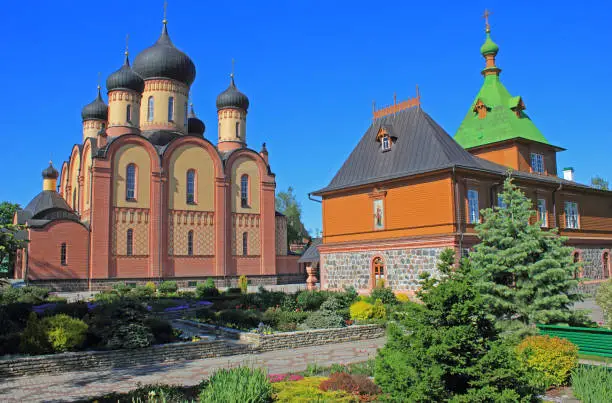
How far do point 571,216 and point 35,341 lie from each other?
25.3 meters

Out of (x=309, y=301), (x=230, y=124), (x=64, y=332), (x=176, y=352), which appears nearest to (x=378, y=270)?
(x=309, y=301)

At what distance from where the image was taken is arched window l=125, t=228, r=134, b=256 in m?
33.7

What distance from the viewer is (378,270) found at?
23.4 metres

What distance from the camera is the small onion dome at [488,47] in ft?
100

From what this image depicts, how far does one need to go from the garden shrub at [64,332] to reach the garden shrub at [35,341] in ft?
0.26

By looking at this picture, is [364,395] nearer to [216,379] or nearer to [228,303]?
[216,379]

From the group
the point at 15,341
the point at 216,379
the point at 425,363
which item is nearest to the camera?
the point at 425,363

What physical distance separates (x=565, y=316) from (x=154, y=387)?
8833 mm

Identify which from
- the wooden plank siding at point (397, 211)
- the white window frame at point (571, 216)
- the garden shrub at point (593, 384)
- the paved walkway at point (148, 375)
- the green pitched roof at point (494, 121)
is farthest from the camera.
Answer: the green pitched roof at point (494, 121)

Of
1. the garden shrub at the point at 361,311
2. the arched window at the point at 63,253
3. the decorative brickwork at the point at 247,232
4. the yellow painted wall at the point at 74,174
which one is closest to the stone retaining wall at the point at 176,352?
the garden shrub at the point at 361,311

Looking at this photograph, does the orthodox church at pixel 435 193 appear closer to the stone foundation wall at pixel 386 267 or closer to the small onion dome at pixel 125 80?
the stone foundation wall at pixel 386 267

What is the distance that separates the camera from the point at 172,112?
1517 inches

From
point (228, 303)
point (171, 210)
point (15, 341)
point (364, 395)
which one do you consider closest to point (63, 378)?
point (15, 341)

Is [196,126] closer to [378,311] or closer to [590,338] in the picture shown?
[378,311]
